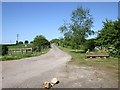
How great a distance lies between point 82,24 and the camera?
165 feet

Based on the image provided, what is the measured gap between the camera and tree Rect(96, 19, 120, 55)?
30328 mm

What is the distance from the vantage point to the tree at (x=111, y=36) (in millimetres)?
30328

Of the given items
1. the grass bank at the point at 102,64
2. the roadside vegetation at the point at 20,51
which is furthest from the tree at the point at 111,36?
the roadside vegetation at the point at 20,51

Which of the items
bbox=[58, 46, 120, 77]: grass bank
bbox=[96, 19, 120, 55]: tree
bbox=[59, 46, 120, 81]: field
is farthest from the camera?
bbox=[96, 19, 120, 55]: tree

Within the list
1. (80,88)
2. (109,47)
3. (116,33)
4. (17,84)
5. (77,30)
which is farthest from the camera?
(77,30)

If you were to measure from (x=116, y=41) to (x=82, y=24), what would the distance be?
20.6 metres

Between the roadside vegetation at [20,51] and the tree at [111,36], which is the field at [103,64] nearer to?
the tree at [111,36]

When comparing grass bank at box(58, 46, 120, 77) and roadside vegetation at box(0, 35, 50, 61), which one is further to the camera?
roadside vegetation at box(0, 35, 50, 61)

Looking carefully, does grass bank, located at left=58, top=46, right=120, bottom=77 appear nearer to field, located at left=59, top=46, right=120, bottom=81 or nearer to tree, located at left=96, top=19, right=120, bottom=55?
field, located at left=59, top=46, right=120, bottom=81

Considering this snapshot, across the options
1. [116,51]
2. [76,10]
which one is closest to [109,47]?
[116,51]

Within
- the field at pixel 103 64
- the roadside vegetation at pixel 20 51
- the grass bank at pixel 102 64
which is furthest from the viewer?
the roadside vegetation at pixel 20 51

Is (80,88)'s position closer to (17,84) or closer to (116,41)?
(17,84)

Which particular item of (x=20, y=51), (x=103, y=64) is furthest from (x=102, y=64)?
(x=20, y=51)

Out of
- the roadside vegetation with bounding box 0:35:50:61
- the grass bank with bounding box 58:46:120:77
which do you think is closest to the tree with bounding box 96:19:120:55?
the grass bank with bounding box 58:46:120:77
